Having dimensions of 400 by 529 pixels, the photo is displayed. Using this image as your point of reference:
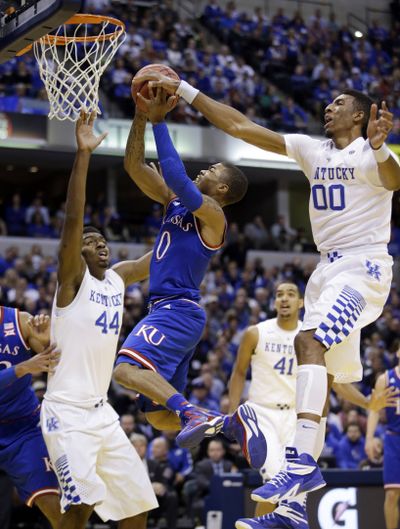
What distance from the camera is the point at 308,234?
87.6 ft

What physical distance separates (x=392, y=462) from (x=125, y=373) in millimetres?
4937

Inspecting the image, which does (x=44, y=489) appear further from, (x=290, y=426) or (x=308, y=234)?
(x=308, y=234)

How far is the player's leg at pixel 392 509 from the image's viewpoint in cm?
1014

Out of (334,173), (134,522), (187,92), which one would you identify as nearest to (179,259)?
(187,92)

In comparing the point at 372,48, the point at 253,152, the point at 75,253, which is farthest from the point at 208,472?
the point at 372,48

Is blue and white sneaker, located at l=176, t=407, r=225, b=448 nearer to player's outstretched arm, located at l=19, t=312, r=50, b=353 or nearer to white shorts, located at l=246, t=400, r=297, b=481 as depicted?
player's outstretched arm, located at l=19, t=312, r=50, b=353

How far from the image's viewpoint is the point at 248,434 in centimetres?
596

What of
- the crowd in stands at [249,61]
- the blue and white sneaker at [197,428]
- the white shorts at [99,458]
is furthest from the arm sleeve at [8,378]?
the crowd in stands at [249,61]

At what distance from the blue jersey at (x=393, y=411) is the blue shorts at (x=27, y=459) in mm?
4853

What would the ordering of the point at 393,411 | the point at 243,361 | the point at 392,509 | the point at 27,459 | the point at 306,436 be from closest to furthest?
the point at 306,436, the point at 27,459, the point at 243,361, the point at 392,509, the point at 393,411

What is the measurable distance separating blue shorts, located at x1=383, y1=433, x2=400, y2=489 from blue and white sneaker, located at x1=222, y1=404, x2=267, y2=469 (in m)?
4.71

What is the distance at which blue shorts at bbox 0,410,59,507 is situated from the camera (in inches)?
282

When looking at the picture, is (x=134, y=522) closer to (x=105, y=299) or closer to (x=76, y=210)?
(x=105, y=299)

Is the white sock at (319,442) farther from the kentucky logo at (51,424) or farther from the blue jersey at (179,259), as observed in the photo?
the kentucky logo at (51,424)
